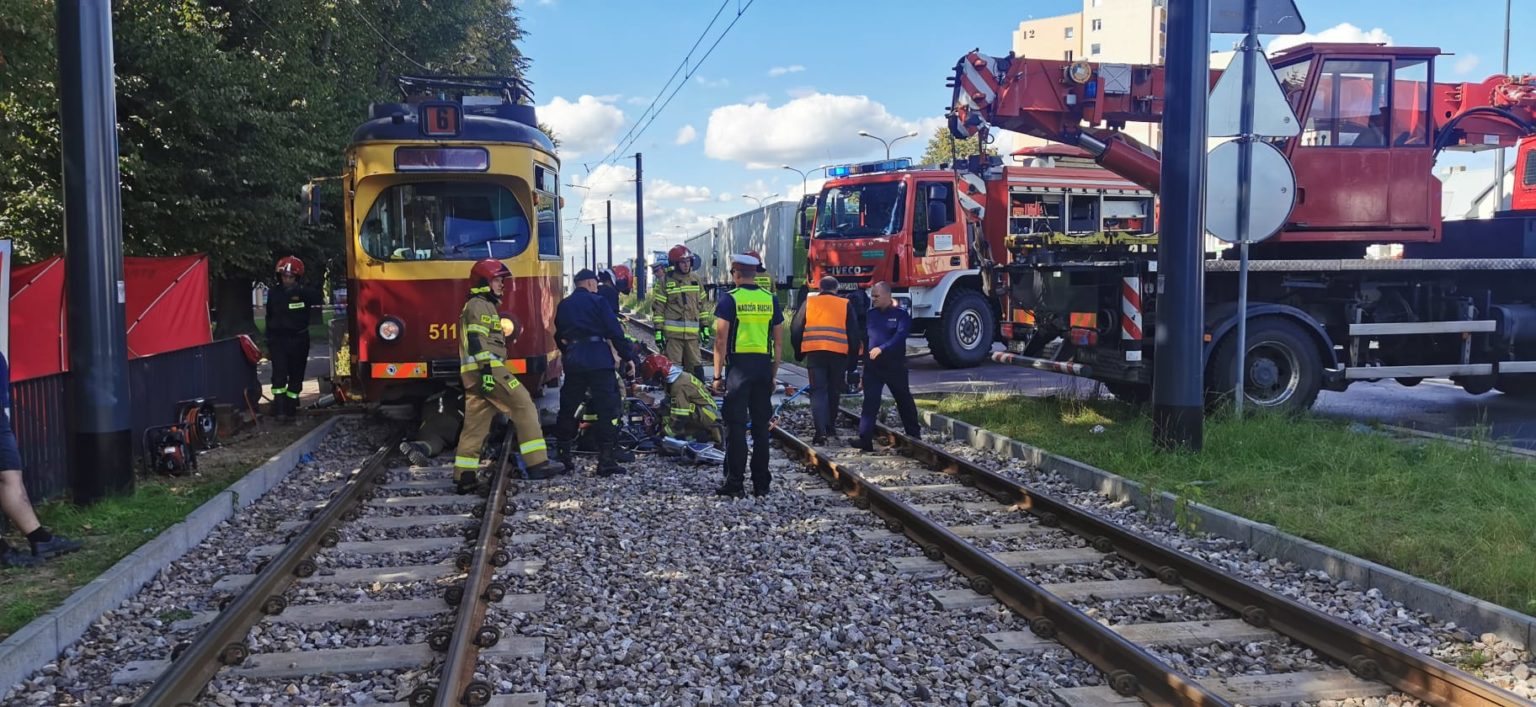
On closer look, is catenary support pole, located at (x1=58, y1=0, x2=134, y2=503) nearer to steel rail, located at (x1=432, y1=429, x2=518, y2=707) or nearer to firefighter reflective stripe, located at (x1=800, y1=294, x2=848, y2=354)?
steel rail, located at (x1=432, y1=429, x2=518, y2=707)

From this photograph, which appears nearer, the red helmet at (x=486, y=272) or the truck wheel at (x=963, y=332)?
the red helmet at (x=486, y=272)

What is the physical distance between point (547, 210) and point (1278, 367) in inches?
277

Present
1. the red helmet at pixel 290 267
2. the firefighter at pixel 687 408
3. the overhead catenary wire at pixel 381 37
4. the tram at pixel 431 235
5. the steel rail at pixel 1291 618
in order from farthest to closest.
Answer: the overhead catenary wire at pixel 381 37 < the red helmet at pixel 290 267 < the firefighter at pixel 687 408 < the tram at pixel 431 235 < the steel rail at pixel 1291 618

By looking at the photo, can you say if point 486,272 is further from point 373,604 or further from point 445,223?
point 373,604

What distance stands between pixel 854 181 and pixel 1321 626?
13.2 meters

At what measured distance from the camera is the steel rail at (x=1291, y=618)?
389cm

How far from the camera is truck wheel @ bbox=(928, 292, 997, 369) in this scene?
55.6 ft

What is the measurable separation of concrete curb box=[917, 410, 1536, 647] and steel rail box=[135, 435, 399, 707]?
5115 mm

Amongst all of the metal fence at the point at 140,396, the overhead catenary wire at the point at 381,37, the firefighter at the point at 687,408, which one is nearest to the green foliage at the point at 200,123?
the overhead catenary wire at the point at 381,37

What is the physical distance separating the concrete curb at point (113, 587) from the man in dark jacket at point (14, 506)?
1.60 feet

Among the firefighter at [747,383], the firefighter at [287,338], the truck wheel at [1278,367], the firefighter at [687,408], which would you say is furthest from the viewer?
the firefighter at [287,338]

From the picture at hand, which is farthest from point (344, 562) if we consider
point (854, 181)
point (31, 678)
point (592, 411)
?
point (854, 181)

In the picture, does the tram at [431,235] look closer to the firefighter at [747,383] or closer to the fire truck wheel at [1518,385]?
the firefighter at [747,383]

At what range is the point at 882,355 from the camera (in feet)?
31.3
